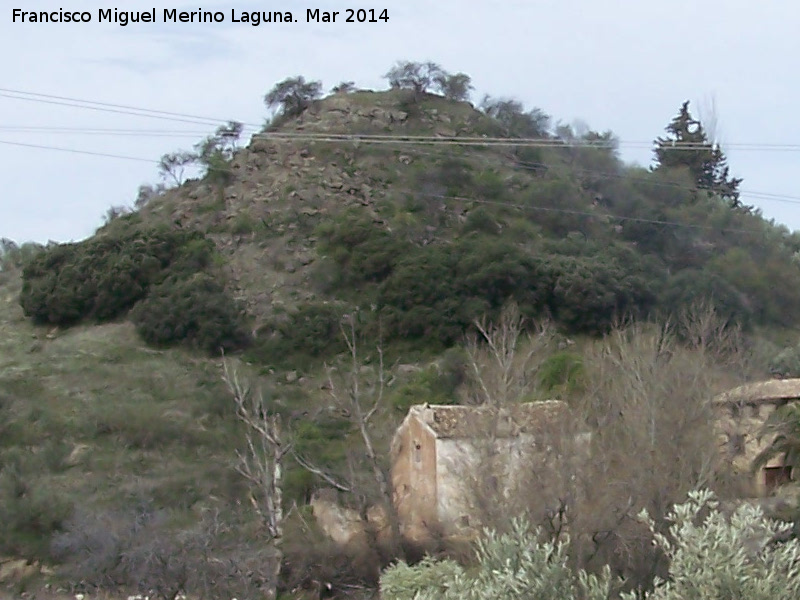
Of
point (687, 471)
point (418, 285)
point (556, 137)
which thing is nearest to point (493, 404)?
point (687, 471)

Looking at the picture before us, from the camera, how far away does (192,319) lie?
5081cm

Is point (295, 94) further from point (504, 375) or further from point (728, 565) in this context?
point (728, 565)

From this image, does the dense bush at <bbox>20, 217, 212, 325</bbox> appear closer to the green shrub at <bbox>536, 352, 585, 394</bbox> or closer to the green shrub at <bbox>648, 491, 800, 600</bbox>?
the green shrub at <bbox>536, 352, 585, 394</bbox>

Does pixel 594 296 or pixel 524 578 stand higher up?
pixel 524 578

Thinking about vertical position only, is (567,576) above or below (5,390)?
above

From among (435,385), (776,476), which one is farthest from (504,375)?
(435,385)

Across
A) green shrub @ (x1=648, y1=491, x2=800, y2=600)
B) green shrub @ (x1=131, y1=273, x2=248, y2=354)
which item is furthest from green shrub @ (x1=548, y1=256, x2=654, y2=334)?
green shrub @ (x1=648, y1=491, x2=800, y2=600)

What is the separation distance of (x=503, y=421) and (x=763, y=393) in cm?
863

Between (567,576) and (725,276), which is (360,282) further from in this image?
(567,576)

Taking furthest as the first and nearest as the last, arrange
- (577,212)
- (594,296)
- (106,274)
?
(577,212), (106,274), (594,296)

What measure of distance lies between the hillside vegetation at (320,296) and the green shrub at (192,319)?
10 cm

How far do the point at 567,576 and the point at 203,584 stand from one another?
17571 millimetres

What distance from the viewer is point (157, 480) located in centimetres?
4022

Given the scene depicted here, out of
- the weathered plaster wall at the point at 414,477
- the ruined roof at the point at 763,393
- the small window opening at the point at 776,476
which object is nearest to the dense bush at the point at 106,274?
the weathered plaster wall at the point at 414,477
